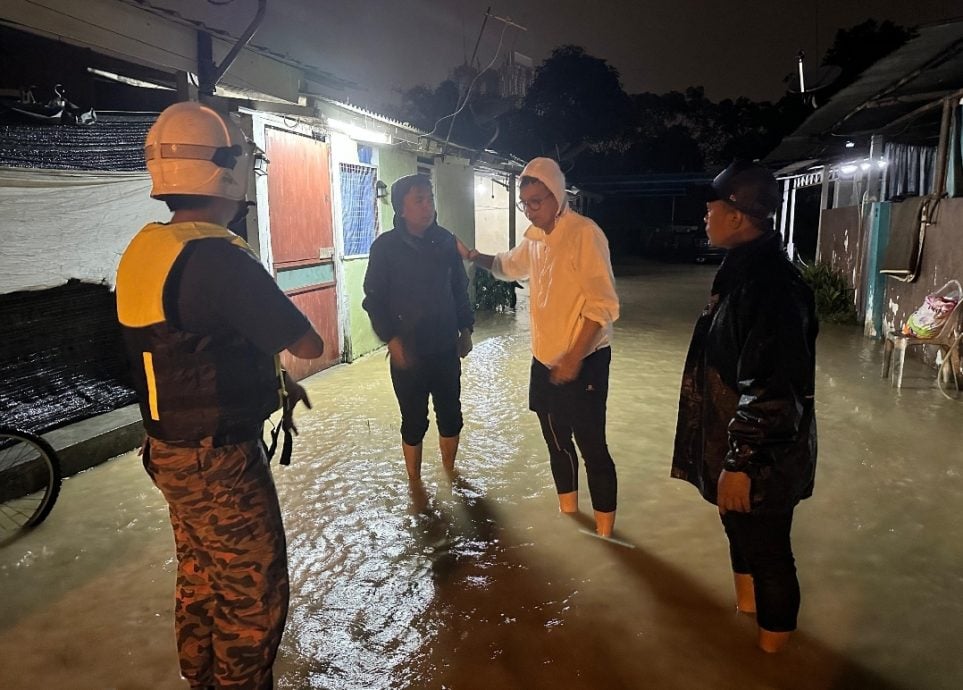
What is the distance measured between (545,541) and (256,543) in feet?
6.63

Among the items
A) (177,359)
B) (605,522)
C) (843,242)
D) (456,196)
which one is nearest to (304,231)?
(605,522)

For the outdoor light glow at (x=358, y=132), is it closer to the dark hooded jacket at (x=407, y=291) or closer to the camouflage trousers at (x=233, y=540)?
the dark hooded jacket at (x=407, y=291)

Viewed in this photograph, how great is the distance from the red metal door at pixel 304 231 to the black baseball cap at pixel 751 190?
5172 millimetres

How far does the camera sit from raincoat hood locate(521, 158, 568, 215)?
320 centimetres

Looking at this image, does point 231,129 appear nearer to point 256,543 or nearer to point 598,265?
point 256,543

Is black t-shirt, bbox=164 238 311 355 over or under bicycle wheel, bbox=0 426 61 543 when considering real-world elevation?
over

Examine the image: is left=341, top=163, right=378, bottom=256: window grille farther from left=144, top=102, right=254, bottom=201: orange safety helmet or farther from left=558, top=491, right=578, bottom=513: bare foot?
left=144, top=102, right=254, bottom=201: orange safety helmet

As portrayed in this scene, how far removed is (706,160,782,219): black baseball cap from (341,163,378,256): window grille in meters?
6.27

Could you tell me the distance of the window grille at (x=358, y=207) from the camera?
318 inches

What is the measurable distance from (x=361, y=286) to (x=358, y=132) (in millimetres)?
1994

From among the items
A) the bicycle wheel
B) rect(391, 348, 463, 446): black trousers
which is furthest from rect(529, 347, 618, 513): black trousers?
the bicycle wheel

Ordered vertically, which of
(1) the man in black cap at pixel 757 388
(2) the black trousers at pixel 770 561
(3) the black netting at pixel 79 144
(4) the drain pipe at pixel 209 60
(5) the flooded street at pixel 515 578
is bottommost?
(5) the flooded street at pixel 515 578

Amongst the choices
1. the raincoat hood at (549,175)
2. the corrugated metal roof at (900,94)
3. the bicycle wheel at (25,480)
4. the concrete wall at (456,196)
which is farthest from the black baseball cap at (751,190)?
the concrete wall at (456,196)

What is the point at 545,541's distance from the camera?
363cm
